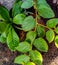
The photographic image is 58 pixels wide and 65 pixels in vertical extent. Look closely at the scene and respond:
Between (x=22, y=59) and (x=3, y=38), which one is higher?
(x=3, y=38)

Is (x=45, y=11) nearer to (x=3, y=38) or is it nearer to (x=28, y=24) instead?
(x=28, y=24)

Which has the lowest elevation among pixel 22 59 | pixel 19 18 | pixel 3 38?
pixel 22 59

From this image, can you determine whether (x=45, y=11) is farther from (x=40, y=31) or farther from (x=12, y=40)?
(x=12, y=40)

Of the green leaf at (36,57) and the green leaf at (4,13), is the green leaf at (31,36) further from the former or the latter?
the green leaf at (4,13)

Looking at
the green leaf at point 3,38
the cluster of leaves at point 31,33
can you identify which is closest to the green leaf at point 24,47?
the cluster of leaves at point 31,33

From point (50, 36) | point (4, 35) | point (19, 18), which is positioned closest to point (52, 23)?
point (50, 36)

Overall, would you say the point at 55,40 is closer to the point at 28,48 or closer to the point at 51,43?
the point at 51,43
